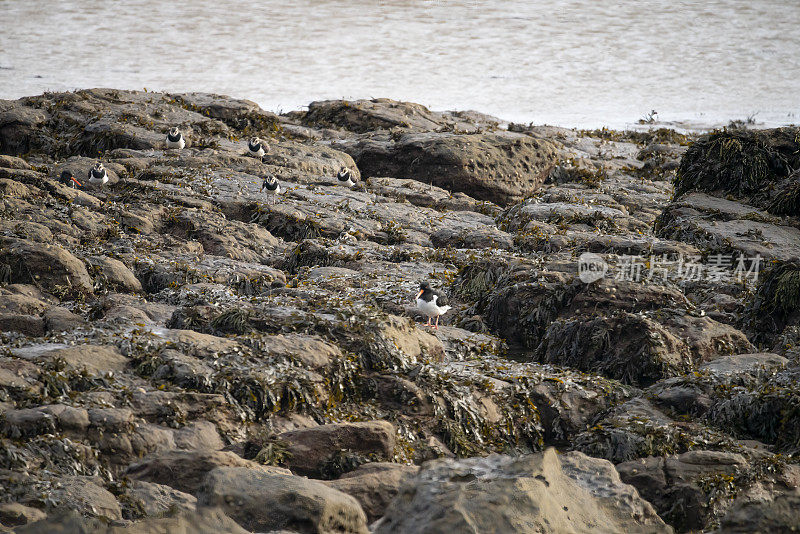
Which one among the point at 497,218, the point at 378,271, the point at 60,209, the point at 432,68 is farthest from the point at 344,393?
the point at 432,68

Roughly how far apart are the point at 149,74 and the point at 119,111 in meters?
11.7

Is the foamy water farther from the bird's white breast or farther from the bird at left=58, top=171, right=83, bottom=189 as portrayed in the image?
the bird's white breast

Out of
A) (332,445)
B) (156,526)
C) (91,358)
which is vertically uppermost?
(156,526)

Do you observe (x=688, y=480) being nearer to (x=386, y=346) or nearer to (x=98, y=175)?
(x=386, y=346)

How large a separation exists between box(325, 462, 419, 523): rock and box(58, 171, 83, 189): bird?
1326 cm

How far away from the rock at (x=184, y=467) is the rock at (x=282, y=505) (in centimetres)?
80

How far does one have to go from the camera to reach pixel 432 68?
37.2 m

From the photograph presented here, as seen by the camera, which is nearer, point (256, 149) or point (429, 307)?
point (429, 307)

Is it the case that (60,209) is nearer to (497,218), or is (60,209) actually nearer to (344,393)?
(344,393)

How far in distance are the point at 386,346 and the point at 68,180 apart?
11165 millimetres

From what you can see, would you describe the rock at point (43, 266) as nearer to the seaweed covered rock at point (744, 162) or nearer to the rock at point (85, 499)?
the rock at point (85, 499)

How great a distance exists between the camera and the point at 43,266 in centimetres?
1211

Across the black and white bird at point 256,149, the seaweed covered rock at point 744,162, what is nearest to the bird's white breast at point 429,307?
the seaweed covered rock at point 744,162

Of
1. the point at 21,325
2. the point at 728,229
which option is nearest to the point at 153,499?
the point at 21,325
